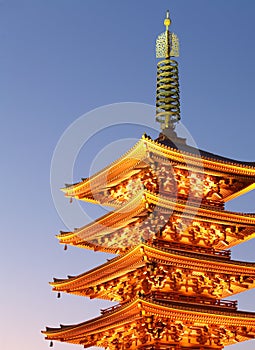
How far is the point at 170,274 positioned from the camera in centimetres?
3797

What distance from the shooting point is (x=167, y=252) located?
36562mm

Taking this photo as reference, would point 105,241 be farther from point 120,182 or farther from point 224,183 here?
point 224,183

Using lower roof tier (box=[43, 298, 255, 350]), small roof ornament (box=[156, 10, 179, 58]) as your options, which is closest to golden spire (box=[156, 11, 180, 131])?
small roof ornament (box=[156, 10, 179, 58])

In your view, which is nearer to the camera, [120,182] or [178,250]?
[178,250]

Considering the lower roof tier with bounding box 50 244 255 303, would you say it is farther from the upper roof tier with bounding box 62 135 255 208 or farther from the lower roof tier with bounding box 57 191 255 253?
the upper roof tier with bounding box 62 135 255 208

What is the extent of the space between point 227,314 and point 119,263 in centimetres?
666

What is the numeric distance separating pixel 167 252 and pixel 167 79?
14.7 meters

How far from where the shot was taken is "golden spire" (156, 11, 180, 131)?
1764 inches

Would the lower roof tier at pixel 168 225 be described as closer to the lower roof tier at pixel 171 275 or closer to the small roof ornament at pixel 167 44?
the lower roof tier at pixel 171 275

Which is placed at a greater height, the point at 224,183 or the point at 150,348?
the point at 224,183

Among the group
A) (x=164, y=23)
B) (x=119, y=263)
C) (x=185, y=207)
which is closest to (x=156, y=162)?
(x=185, y=207)

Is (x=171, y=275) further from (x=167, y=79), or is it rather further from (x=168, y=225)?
(x=167, y=79)

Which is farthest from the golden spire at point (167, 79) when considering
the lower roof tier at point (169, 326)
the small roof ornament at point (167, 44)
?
the lower roof tier at point (169, 326)

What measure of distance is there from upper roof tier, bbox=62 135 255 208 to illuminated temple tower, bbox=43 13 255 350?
0.06 m
